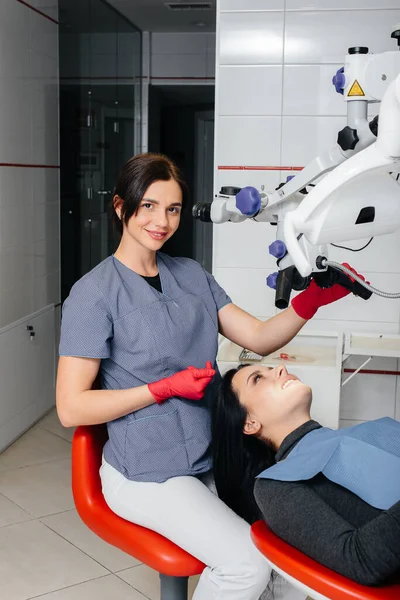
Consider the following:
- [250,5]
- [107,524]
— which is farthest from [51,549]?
[250,5]

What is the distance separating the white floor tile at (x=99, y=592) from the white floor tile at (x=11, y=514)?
0.53 meters

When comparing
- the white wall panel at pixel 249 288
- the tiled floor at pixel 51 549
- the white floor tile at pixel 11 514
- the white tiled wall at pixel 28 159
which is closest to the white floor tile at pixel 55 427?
the tiled floor at pixel 51 549

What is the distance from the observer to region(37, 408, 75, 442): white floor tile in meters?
3.61

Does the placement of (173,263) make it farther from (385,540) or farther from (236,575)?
(385,540)

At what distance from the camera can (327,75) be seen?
9.64 feet

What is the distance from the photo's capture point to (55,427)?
3707mm

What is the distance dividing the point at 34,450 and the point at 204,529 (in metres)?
1.97

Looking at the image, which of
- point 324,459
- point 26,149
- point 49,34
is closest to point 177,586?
point 324,459

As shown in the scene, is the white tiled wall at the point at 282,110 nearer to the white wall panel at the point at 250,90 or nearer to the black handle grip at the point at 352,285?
the white wall panel at the point at 250,90

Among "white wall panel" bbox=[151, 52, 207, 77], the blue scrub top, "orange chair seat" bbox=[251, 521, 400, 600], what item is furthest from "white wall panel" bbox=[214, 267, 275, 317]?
"white wall panel" bbox=[151, 52, 207, 77]

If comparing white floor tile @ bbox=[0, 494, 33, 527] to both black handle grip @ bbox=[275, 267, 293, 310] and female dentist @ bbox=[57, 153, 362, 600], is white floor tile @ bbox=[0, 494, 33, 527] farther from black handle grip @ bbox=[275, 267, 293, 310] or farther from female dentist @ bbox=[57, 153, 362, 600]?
black handle grip @ bbox=[275, 267, 293, 310]

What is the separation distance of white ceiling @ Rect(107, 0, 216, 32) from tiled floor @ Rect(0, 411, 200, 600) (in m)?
2.92

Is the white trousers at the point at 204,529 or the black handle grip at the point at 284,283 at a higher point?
the black handle grip at the point at 284,283

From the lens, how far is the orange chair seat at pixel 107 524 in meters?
1.61
